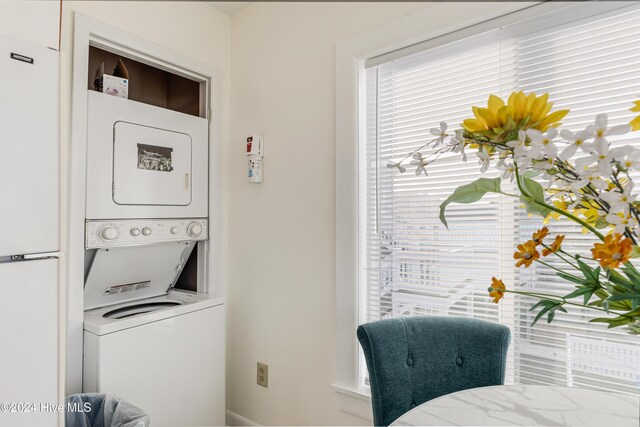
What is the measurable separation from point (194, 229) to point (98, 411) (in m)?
1.00

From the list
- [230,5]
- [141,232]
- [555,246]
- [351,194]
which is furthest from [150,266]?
[555,246]

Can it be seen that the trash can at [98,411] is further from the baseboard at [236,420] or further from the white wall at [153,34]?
the baseboard at [236,420]

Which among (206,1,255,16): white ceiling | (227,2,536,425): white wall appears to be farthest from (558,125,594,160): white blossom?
(206,1,255,16): white ceiling

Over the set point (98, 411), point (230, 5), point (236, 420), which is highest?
point (230, 5)

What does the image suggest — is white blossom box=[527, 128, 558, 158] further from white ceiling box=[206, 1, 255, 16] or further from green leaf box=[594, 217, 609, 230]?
white ceiling box=[206, 1, 255, 16]

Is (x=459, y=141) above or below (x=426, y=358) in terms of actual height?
above

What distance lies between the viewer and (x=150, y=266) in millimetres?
2123

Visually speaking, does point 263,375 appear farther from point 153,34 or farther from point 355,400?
point 153,34

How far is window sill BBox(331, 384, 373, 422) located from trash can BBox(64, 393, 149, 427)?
90 cm

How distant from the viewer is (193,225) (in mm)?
2203

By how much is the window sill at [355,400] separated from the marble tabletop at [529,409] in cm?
79

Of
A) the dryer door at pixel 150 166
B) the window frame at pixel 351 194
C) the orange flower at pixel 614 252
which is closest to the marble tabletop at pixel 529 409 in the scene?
the orange flower at pixel 614 252

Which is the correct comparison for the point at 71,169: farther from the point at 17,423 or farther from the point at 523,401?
the point at 523,401

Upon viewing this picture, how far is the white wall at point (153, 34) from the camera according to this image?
1677 millimetres
